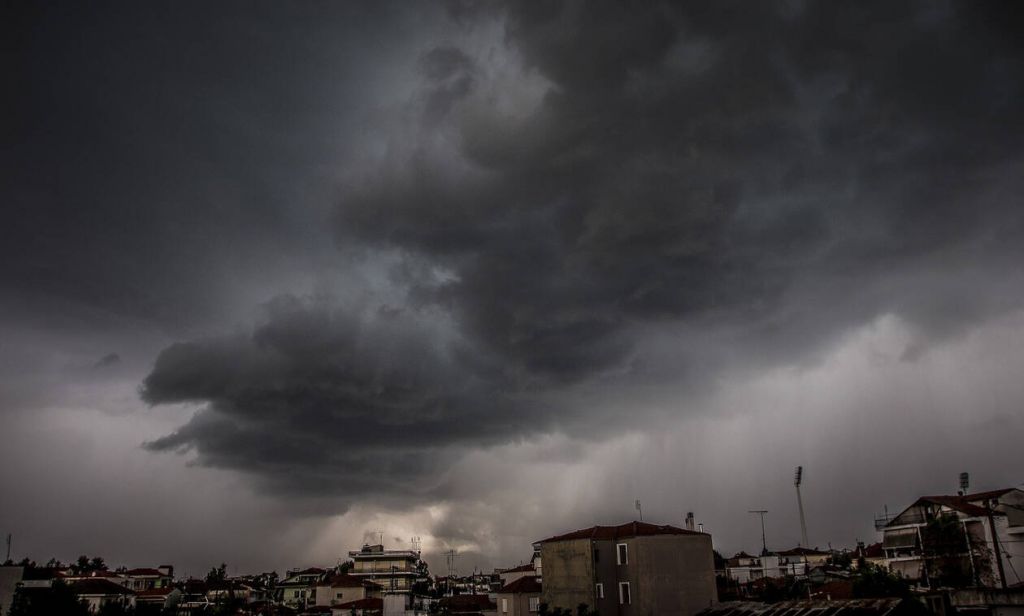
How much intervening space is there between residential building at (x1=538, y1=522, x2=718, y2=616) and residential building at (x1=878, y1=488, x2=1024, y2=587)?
71.0ft

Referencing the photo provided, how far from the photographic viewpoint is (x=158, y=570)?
139 meters

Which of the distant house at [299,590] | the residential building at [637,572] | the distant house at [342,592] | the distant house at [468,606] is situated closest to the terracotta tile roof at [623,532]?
the residential building at [637,572]

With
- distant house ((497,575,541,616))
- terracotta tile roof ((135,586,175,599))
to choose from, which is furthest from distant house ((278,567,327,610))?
distant house ((497,575,541,616))

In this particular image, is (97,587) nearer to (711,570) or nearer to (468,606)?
(468,606)

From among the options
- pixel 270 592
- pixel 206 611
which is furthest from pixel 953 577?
pixel 270 592

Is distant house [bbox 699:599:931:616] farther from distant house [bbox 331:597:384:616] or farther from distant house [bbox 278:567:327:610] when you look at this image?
distant house [bbox 278:567:327:610]

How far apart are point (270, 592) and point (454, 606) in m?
59.1

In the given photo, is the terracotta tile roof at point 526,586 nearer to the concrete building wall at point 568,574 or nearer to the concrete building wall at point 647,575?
the concrete building wall at point 568,574

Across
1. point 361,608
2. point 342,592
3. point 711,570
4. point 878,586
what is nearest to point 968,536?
point 878,586

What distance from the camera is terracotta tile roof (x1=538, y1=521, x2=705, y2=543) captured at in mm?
74438

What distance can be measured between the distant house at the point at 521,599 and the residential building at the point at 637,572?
5.93 m

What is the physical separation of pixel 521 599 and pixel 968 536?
48.2 m

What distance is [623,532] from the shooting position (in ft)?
251

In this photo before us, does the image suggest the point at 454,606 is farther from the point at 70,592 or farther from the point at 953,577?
the point at 953,577
